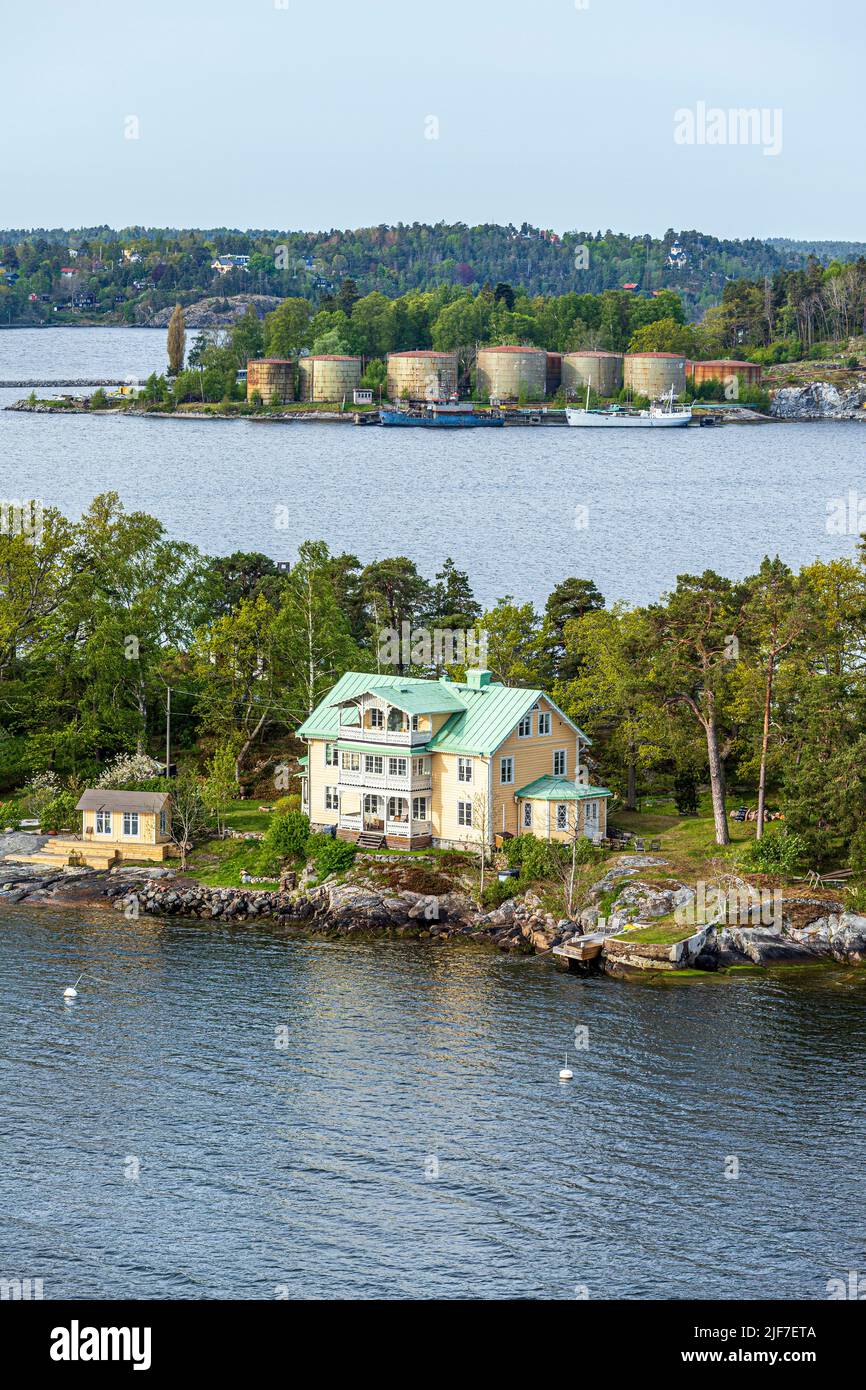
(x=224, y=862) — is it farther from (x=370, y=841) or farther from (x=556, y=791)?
(x=556, y=791)

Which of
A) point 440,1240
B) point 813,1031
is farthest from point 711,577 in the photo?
point 440,1240

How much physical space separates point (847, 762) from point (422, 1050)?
671 inches

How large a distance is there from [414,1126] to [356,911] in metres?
14.5

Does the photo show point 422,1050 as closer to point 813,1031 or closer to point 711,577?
point 813,1031

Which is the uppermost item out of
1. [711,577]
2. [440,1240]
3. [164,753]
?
[711,577]

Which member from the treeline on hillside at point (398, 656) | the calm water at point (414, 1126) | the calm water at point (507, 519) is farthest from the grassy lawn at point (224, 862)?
the calm water at point (507, 519)

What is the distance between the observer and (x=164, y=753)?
69.4 m

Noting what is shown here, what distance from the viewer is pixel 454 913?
55688mm

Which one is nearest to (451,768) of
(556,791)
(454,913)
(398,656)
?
(556,791)

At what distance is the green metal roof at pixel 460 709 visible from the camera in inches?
2307

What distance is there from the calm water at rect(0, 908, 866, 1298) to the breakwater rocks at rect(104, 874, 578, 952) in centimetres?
123

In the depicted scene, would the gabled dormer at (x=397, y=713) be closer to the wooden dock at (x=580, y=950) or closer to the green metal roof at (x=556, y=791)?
the green metal roof at (x=556, y=791)

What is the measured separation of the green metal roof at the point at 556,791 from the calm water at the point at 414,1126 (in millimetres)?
6087
